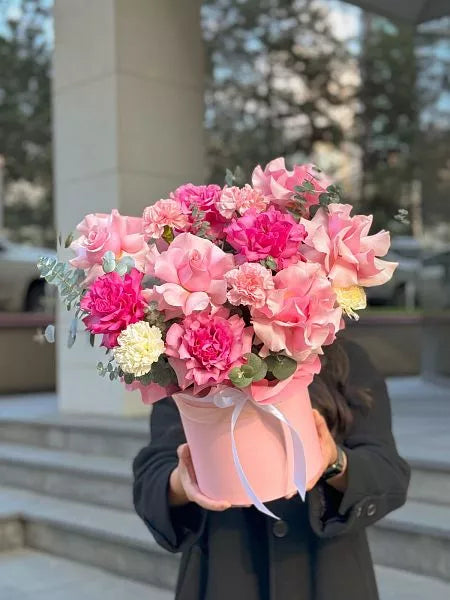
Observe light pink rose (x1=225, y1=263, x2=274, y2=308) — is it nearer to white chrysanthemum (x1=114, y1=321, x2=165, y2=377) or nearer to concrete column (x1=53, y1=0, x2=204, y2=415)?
white chrysanthemum (x1=114, y1=321, x2=165, y2=377)

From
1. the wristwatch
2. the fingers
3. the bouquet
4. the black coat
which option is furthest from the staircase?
the bouquet

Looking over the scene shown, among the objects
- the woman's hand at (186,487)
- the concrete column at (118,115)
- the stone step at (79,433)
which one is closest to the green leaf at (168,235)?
the woman's hand at (186,487)

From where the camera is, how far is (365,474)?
1413 millimetres

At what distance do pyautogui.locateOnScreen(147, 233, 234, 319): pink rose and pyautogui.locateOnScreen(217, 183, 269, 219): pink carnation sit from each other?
0.09 meters

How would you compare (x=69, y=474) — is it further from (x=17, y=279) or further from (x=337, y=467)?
(x=17, y=279)

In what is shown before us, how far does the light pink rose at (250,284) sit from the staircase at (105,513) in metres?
2.14

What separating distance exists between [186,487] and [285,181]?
51cm

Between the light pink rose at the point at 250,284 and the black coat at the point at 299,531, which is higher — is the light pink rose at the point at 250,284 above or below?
above

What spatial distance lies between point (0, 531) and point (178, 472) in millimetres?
2896

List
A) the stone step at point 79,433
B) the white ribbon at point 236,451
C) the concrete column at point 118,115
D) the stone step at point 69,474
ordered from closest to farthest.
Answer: the white ribbon at point 236,451, the stone step at point 69,474, the stone step at point 79,433, the concrete column at point 118,115

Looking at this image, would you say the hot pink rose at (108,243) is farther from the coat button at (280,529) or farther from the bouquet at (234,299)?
the coat button at (280,529)

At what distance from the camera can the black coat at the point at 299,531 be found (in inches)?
55.9

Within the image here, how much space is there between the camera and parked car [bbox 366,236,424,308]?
8.57 meters

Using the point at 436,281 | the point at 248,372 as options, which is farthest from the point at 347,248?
the point at 436,281
